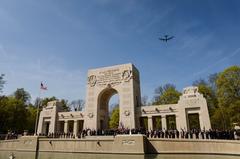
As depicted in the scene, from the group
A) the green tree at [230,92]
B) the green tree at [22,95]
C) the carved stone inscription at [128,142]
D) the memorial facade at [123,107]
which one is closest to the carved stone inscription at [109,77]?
the memorial facade at [123,107]

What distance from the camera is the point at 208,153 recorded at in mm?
18156

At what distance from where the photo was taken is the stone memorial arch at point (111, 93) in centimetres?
3065

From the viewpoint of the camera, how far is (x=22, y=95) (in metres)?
55.7

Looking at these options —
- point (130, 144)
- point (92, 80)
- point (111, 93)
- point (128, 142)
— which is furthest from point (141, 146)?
point (92, 80)

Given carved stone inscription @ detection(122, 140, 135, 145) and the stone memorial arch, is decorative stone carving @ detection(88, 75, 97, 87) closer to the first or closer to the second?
the stone memorial arch

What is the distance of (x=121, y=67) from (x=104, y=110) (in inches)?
349

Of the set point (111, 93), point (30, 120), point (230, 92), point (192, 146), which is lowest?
point (192, 146)

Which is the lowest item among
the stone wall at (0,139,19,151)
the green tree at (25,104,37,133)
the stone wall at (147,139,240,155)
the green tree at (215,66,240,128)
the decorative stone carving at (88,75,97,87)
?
the stone wall at (0,139,19,151)

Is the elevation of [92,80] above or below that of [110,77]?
below

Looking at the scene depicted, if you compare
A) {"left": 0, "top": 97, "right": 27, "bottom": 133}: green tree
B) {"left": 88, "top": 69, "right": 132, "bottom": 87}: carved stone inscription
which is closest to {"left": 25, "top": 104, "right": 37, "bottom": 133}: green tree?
{"left": 0, "top": 97, "right": 27, "bottom": 133}: green tree

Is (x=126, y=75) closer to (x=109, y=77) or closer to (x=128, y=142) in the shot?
(x=109, y=77)

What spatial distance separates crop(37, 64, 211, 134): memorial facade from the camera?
2717 cm

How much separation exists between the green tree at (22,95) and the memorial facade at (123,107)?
20.9 metres

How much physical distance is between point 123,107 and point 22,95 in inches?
1502
